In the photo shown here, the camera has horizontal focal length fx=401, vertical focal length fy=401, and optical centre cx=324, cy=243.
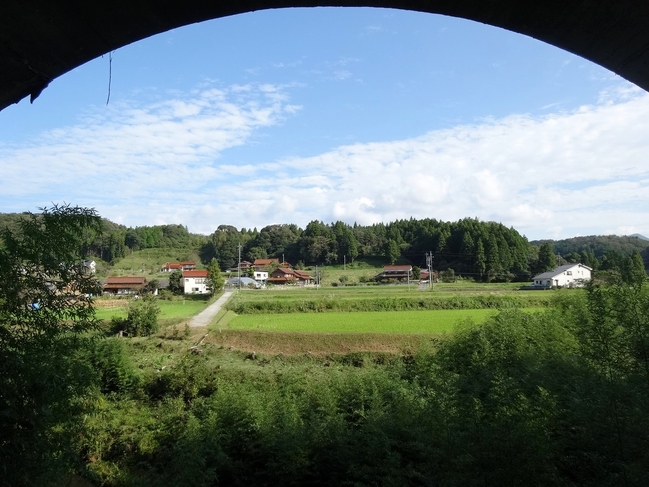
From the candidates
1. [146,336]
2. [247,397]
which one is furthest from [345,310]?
[247,397]

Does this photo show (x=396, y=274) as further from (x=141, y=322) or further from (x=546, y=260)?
(x=141, y=322)

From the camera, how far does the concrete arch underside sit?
1.34 meters

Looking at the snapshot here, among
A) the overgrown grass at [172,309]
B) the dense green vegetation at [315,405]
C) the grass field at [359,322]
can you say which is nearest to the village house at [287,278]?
the overgrown grass at [172,309]

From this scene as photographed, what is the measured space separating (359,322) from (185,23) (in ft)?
63.1

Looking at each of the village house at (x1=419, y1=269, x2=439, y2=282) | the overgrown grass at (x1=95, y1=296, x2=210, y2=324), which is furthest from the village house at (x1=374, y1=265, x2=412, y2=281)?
the overgrown grass at (x1=95, y1=296, x2=210, y2=324)

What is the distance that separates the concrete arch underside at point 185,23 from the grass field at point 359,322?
50.2ft

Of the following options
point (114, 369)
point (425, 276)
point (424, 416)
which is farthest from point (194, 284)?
point (424, 416)

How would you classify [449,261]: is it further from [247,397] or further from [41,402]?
[41,402]

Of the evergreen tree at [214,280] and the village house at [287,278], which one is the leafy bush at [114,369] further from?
the village house at [287,278]

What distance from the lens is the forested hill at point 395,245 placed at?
49.4m

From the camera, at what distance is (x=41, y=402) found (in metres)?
3.23

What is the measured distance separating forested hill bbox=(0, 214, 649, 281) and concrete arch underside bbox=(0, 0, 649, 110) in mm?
49957

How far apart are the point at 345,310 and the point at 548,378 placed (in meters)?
18.2

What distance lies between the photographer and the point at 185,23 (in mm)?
1577
